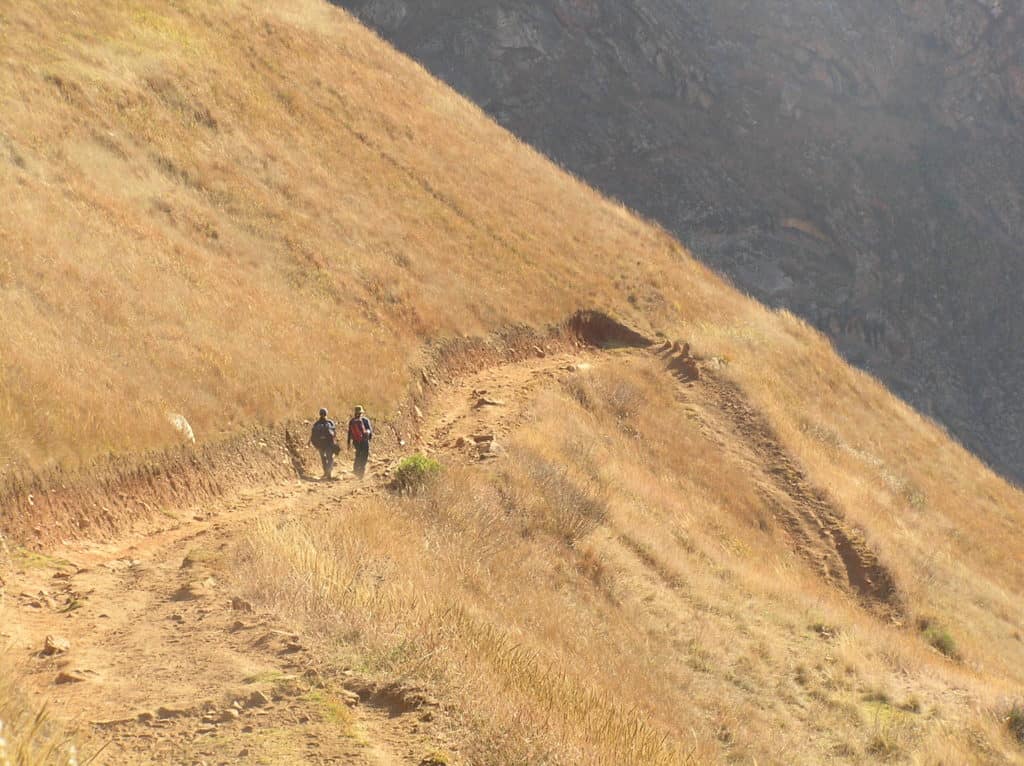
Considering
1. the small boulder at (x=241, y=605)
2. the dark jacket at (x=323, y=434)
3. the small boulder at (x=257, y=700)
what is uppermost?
the small boulder at (x=257, y=700)

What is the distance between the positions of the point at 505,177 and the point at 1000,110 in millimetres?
50812

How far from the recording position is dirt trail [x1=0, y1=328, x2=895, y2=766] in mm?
6109

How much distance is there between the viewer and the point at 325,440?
15.4 m

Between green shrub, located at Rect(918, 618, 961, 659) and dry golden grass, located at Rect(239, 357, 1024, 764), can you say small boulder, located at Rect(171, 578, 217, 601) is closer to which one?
dry golden grass, located at Rect(239, 357, 1024, 764)

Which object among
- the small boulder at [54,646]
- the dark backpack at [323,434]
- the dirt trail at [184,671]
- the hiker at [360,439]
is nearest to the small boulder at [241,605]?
the dirt trail at [184,671]

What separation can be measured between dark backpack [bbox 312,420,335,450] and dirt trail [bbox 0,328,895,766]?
0.89m

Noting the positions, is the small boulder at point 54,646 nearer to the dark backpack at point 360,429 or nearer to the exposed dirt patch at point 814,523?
the dark backpack at point 360,429

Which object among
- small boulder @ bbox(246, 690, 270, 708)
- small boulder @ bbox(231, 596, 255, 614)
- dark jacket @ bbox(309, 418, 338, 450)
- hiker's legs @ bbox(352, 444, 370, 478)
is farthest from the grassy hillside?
hiker's legs @ bbox(352, 444, 370, 478)

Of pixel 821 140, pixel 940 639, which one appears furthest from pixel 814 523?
pixel 821 140

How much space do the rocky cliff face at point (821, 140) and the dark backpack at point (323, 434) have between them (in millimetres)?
42822

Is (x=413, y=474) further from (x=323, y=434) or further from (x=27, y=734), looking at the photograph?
(x=27, y=734)

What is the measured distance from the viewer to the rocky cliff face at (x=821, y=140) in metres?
56.0

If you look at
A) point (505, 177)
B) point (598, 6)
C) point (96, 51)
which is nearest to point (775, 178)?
point (598, 6)

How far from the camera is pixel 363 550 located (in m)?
10.8
